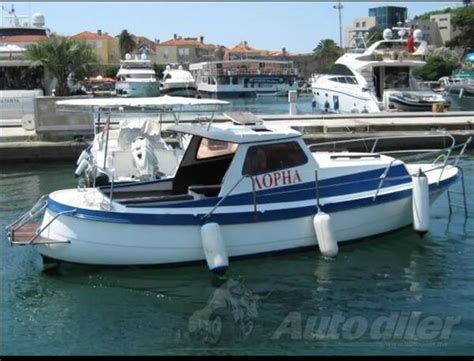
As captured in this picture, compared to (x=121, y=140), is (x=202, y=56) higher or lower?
higher

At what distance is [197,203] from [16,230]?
9.16ft

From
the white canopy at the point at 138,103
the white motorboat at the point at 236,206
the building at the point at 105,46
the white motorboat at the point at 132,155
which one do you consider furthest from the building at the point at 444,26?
the white canopy at the point at 138,103

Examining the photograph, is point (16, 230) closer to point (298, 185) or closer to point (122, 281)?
point (122, 281)

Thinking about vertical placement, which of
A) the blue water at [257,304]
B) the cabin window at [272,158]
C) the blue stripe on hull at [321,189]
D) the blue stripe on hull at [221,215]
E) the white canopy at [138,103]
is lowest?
the blue water at [257,304]

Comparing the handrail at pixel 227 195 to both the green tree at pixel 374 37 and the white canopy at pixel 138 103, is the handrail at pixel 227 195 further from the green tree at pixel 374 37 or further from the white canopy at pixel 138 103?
the green tree at pixel 374 37

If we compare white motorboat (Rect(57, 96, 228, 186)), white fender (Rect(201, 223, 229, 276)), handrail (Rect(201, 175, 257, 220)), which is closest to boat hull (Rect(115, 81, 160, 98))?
white motorboat (Rect(57, 96, 228, 186))

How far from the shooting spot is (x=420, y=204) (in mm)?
11695

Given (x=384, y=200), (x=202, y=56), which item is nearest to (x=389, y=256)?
(x=384, y=200)

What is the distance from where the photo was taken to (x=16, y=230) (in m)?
10.6

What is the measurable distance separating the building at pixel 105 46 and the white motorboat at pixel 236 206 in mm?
117291

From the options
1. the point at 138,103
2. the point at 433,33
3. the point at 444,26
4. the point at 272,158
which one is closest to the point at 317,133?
the point at 272,158

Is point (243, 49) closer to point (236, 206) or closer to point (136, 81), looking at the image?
point (136, 81)

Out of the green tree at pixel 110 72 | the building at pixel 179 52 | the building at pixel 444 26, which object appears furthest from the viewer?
the building at pixel 444 26

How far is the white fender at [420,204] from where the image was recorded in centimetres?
1169
